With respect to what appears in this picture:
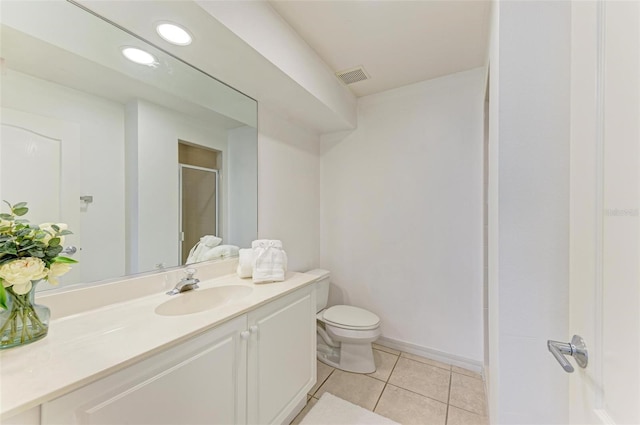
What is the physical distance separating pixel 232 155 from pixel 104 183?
797 millimetres

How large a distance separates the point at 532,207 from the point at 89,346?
60.3 inches

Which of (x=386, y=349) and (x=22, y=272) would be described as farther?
(x=386, y=349)

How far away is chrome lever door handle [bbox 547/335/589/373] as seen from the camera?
579mm

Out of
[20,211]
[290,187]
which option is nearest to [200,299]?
[20,211]

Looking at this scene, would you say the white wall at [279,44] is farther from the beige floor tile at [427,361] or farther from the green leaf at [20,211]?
the beige floor tile at [427,361]

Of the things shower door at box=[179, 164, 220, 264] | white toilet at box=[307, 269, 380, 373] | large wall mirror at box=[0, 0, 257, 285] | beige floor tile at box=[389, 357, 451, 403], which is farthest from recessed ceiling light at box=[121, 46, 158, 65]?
beige floor tile at box=[389, 357, 451, 403]

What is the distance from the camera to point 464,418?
1503 mm

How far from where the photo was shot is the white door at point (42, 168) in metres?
0.93

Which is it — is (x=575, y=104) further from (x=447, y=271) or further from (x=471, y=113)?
(x=447, y=271)

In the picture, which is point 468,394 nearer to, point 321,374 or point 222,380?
point 321,374

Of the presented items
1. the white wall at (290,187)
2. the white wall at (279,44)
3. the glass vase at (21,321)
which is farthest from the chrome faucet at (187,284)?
the white wall at (279,44)

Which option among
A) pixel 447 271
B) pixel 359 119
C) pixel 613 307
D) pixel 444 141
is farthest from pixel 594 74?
pixel 359 119

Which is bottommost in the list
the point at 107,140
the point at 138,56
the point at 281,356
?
the point at 281,356

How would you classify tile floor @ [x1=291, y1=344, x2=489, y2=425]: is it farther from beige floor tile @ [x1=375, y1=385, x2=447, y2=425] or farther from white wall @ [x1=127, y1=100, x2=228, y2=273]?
white wall @ [x1=127, y1=100, x2=228, y2=273]
